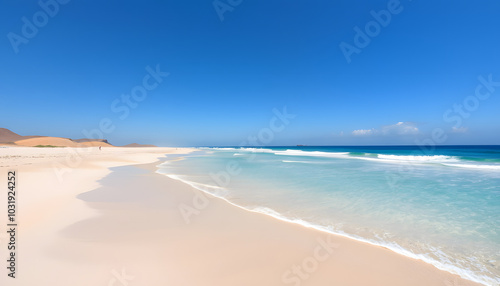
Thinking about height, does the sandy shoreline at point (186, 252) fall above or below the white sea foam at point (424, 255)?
above

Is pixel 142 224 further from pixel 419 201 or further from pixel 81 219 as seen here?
pixel 419 201

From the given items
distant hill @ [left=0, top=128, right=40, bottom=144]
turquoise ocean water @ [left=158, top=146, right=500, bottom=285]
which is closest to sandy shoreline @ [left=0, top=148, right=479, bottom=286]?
turquoise ocean water @ [left=158, top=146, right=500, bottom=285]

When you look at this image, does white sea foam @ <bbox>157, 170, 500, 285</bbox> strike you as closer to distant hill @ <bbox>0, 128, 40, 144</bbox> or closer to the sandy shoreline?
the sandy shoreline

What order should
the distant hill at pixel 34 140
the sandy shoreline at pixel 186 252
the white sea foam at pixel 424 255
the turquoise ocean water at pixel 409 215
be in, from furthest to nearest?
the distant hill at pixel 34 140 → the turquoise ocean water at pixel 409 215 → the white sea foam at pixel 424 255 → the sandy shoreline at pixel 186 252

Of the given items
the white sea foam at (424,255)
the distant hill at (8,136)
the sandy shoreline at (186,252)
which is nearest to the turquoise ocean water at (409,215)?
the white sea foam at (424,255)

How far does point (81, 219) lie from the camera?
15.6ft

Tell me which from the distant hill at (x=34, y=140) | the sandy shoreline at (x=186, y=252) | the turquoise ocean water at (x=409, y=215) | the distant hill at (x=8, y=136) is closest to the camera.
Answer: the sandy shoreline at (x=186, y=252)

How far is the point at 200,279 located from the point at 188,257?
2.05ft

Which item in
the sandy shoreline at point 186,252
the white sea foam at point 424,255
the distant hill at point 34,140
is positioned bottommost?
the white sea foam at point 424,255

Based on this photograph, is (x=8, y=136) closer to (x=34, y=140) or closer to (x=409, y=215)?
(x=34, y=140)

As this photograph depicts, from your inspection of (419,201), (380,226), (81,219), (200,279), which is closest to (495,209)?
(419,201)

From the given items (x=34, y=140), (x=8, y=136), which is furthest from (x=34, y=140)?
(x=8, y=136)

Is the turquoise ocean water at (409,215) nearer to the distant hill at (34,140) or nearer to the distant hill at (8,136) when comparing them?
the distant hill at (34,140)

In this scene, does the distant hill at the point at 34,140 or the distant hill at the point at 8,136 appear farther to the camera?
the distant hill at the point at 8,136
